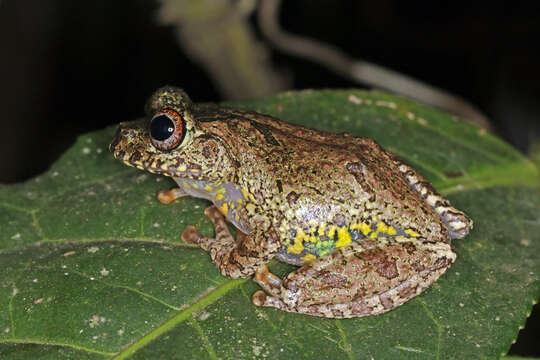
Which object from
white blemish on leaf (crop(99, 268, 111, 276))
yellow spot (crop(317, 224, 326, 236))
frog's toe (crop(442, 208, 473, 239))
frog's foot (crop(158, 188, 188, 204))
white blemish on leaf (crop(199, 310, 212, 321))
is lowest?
white blemish on leaf (crop(99, 268, 111, 276))

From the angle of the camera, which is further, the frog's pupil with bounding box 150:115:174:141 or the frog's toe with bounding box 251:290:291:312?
the frog's pupil with bounding box 150:115:174:141

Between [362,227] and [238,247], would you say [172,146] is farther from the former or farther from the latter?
[362,227]

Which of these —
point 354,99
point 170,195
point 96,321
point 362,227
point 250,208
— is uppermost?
point 354,99

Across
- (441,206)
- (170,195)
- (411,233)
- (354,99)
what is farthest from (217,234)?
(354,99)

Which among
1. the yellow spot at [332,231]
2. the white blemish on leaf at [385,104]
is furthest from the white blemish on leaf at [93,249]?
the white blemish on leaf at [385,104]

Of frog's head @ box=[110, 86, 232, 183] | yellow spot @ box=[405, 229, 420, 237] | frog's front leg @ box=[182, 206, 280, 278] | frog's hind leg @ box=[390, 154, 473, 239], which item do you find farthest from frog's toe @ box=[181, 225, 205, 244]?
frog's hind leg @ box=[390, 154, 473, 239]

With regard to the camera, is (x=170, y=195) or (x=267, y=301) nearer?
(x=267, y=301)

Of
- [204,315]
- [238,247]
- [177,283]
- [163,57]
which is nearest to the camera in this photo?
[204,315]

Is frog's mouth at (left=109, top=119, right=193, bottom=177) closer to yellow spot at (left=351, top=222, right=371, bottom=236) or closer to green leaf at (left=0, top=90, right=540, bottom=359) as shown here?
green leaf at (left=0, top=90, right=540, bottom=359)
